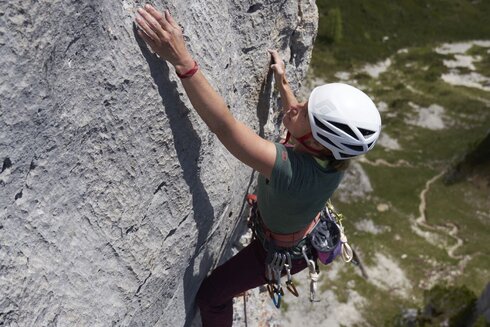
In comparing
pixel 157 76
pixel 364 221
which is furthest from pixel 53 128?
pixel 364 221

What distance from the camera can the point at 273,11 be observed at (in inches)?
287

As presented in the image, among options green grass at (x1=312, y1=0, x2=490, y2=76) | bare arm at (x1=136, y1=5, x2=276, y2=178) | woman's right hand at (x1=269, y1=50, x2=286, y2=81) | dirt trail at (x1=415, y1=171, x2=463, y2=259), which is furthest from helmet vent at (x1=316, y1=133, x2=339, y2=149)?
green grass at (x1=312, y1=0, x2=490, y2=76)

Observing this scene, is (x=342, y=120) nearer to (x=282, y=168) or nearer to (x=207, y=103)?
(x=282, y=168)

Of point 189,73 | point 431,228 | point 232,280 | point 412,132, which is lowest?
point 412,132

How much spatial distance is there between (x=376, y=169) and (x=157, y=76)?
30.4m

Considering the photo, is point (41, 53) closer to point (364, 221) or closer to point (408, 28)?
point (364, 221)

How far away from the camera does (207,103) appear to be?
204 inches

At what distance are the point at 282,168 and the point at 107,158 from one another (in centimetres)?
190

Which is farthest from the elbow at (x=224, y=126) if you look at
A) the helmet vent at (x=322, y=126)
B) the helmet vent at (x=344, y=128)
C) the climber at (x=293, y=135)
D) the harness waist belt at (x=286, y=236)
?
the harness waist belt at (x=286, y=236)

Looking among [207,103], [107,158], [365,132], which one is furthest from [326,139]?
[107,158]

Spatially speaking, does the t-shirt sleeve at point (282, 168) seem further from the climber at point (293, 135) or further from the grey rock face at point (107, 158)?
the grey rock face at point (107, 158)

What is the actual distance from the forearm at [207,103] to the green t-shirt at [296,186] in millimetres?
712

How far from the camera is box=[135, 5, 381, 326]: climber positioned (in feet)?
16.3

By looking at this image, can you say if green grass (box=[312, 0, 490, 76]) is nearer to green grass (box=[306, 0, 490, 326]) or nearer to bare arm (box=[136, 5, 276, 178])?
green grass (box=[306, 0, 490, 326])
